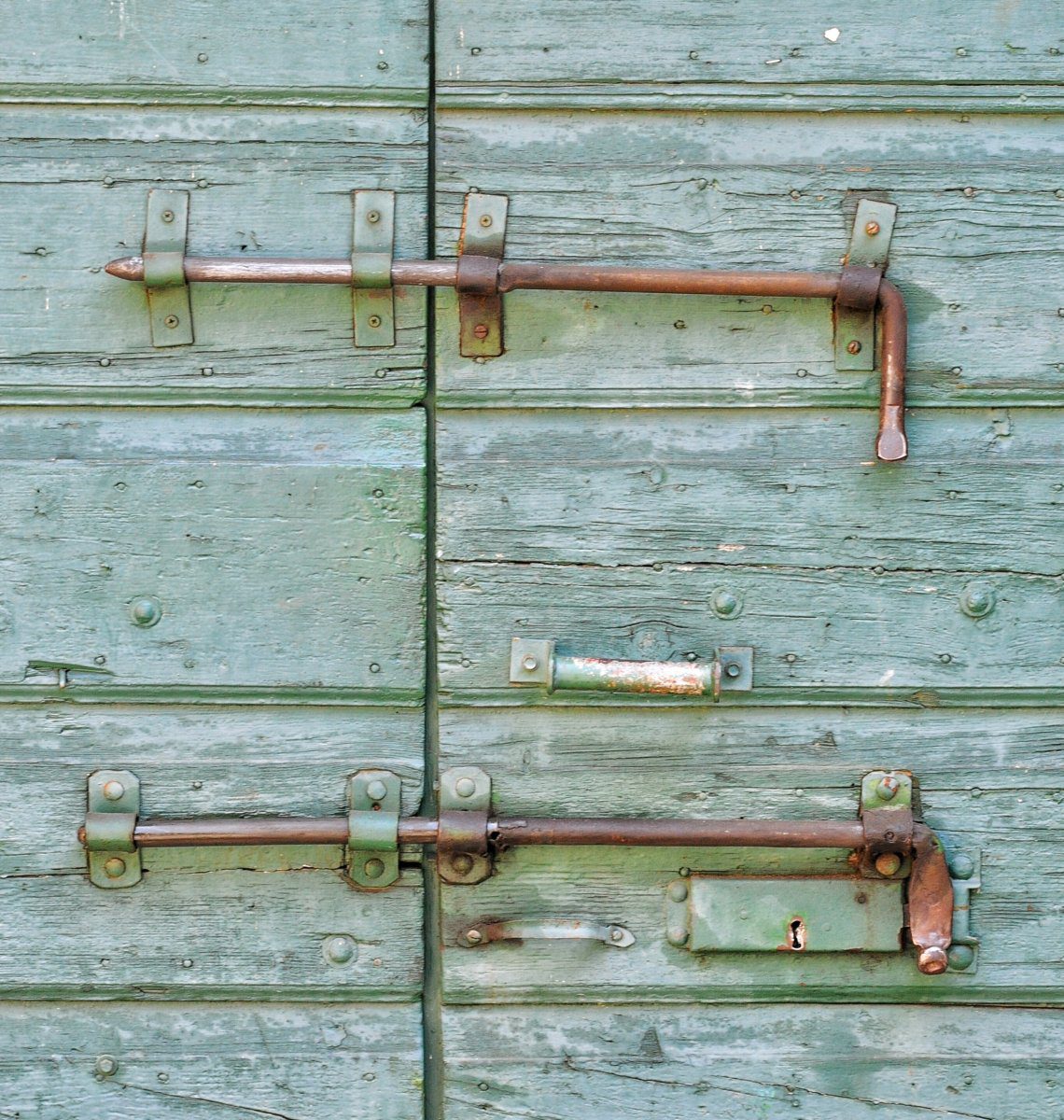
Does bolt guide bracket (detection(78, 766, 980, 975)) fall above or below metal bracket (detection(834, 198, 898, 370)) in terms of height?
below

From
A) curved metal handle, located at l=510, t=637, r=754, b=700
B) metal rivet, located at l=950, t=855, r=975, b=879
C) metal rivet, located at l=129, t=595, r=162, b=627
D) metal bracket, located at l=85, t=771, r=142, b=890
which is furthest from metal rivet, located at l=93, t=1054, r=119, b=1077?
metal rivet, located at l=950, t=855, r=975, b=879

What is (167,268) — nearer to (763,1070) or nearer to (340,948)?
(340,948)

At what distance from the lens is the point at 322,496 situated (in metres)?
1.28

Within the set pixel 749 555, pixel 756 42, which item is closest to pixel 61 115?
pixel 756 42

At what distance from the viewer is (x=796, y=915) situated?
1289 mm

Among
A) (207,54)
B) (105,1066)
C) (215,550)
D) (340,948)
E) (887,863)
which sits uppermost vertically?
(207,54)

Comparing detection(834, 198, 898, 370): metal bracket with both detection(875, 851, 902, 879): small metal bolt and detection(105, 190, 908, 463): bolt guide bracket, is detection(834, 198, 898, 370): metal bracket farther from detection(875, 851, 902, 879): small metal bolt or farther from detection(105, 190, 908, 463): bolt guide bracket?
detection(875, 851, 902, 879): small metal bolt

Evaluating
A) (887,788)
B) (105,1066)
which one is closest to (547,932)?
(887,788)

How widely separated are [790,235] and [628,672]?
19.1 inches

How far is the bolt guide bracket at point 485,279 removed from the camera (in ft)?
4.05

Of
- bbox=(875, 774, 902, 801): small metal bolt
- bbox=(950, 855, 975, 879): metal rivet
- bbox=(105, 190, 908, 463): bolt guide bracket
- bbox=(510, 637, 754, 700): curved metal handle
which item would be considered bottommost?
bbox=(950, 855, 975, 879): metal rivet

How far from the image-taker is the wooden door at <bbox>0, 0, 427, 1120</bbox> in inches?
50.3

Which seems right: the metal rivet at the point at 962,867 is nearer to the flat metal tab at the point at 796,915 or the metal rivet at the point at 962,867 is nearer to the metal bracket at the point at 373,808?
the flat metal tab at the point at 796,915

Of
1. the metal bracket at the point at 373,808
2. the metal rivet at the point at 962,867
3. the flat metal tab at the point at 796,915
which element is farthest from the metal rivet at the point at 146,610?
the metal rivet at the point at 962,867
